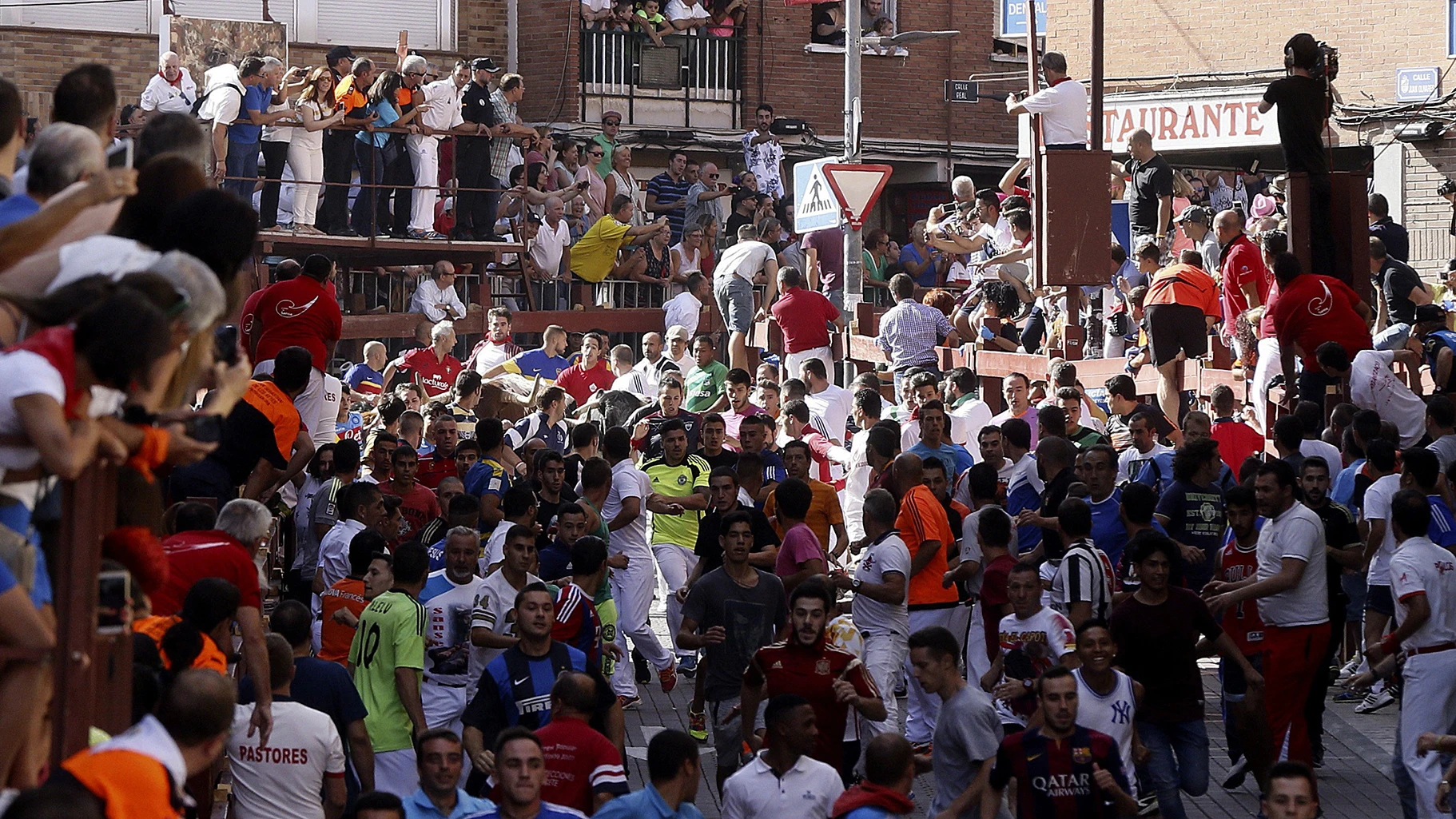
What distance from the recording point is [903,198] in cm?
3331

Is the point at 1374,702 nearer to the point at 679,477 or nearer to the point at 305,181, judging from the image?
the point at 679,477

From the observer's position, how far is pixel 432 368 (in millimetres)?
19641

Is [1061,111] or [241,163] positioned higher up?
[1061,111]

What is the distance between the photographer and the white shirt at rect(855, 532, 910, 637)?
1095 centimetres

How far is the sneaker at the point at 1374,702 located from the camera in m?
12.9

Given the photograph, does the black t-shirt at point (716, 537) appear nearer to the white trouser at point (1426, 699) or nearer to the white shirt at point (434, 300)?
the white trouser at point (1426, 699)

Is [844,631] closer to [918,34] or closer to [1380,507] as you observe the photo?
[1380,507]

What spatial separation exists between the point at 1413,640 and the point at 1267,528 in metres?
1.06

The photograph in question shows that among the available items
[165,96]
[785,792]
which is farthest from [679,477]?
[165,96]

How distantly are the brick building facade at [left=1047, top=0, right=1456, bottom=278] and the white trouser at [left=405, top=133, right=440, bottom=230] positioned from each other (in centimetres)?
1200

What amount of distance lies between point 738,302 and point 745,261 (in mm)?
438

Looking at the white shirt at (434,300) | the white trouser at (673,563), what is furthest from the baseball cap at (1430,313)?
the white shirt at (434,300)

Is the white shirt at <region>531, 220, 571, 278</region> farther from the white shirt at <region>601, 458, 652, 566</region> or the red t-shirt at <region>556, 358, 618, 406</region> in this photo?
the white shirt at <region>601, 458, 652, 566</region>

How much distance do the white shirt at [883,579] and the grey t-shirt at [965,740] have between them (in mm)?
1959
